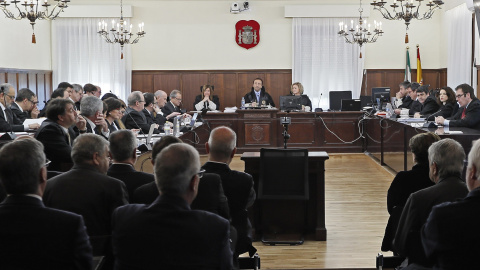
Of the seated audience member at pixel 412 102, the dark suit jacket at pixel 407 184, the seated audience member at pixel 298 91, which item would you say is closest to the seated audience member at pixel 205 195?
the dark suit jacket at pixel 407 184

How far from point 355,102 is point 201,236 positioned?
10525 millimetres

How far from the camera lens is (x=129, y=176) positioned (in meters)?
3.52

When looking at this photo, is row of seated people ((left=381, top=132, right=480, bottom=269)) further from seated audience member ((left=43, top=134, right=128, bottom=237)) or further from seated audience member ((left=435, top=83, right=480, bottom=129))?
seated audience member ((left=435, top=83, right=480, bottom=129))

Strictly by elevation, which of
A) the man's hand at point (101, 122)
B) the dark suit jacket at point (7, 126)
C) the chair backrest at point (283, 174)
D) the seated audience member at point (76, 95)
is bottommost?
the chair backrest at point (283, 174)

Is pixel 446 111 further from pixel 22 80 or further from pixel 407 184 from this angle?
pixel 22 80

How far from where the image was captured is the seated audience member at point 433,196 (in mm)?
3105

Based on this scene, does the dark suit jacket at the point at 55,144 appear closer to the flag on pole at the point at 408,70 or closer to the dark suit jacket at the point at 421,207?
the dark suit jacket at the point at 421,207

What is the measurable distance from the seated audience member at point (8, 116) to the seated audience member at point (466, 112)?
532 centimetres

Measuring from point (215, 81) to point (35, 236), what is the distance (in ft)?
41.4

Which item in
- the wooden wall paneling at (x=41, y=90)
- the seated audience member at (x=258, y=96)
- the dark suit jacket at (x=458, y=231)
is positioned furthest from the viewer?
the wooden wall paneling at (x=41, y=90)

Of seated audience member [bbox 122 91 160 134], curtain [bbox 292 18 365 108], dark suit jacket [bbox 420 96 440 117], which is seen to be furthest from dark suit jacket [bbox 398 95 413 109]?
seated audience member [bbox 122 91 160 134]

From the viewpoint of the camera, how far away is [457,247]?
2600mm

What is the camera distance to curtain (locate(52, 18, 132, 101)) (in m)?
14.5

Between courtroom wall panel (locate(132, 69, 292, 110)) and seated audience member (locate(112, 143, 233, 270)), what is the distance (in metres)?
12.4
